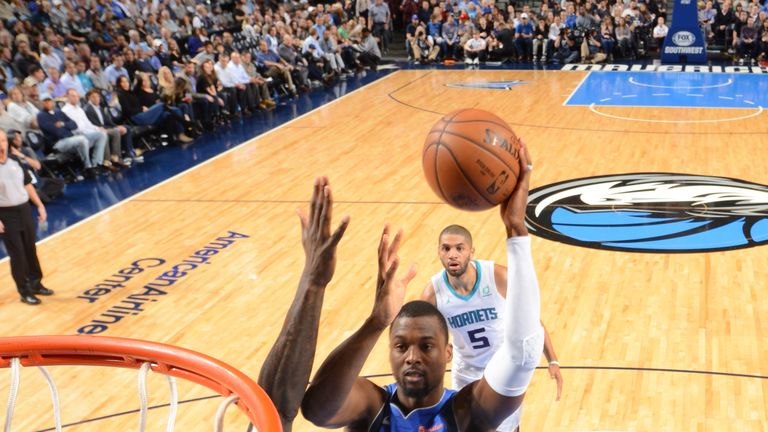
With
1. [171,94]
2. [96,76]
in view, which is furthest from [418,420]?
[96,76]

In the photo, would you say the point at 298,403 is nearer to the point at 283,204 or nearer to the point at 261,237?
the point at 261,237

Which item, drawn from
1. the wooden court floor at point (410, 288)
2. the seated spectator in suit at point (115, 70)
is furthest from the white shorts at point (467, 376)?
the seated spectator in suit at point (115, 70)

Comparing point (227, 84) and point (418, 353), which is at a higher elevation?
point (418, 353)

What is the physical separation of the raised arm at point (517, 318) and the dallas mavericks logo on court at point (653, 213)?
6.98 m

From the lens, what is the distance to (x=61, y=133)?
1247cm

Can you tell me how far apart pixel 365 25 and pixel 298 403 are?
25.1 m

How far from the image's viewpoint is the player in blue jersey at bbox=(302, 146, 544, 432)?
8.00 feet

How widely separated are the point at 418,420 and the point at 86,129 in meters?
11.1

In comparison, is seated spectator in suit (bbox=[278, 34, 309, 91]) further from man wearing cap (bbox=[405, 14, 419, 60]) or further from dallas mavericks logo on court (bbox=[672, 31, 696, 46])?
dallas mavericks logo on court (bbox=[672, 31, 696, 46])

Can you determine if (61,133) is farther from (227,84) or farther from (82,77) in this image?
(227,84)

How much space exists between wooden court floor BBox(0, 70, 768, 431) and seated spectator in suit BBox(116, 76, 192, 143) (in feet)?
5.18

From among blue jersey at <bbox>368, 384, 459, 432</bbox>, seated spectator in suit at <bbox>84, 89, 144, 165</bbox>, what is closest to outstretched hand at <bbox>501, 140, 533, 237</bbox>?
blue jersey at <bbox>368, 384, 459, 432</bbox>

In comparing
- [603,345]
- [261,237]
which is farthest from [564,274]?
[261,237]

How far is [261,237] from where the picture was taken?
10.1 metres
